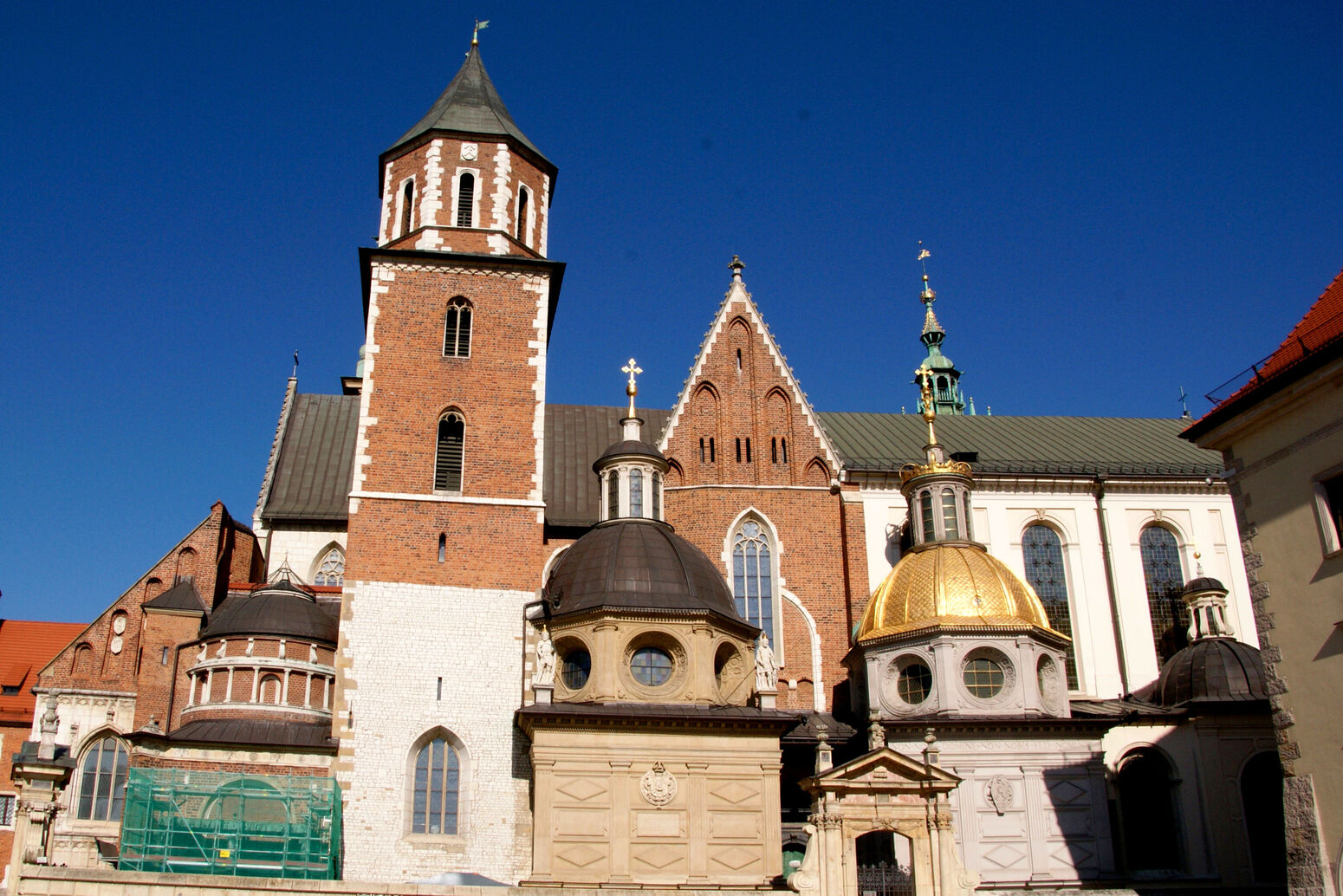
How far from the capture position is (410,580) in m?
27.9

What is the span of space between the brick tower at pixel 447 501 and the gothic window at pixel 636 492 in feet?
7.69

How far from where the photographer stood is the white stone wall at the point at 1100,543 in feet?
108

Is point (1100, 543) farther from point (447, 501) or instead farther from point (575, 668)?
point (447, 501)

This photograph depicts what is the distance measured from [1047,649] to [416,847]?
14.7 m

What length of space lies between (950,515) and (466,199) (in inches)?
589

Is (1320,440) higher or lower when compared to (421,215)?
lower

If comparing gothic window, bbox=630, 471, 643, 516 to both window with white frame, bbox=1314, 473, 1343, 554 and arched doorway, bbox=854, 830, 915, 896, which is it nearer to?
arched doorway, bbox=854, 830, 915, 896

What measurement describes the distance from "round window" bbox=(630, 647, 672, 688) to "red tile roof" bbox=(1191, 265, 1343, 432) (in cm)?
1203

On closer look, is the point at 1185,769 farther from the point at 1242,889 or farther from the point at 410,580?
→ the point at 410,580

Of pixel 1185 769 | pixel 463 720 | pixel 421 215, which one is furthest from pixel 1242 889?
pixel 421 215

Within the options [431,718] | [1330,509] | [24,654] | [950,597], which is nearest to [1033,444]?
[950,597]

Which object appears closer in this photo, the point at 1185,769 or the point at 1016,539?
the point at 1185,769

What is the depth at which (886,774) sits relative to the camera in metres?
22.9

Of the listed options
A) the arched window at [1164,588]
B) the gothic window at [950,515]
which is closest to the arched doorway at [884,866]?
the gothic window at [950,515]
